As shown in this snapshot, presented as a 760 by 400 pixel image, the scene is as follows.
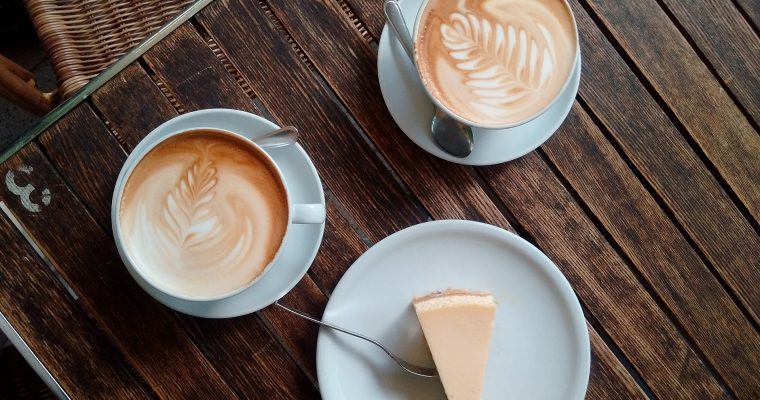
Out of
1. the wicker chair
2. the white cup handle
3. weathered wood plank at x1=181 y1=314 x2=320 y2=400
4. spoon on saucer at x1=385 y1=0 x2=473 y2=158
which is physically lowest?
weathered wood plank at x1=181 y1=314 x2=320 y2=400

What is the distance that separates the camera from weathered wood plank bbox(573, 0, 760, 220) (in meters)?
1.06

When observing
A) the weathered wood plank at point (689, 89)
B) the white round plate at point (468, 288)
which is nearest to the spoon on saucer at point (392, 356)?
the white round plate at point (468, 288)

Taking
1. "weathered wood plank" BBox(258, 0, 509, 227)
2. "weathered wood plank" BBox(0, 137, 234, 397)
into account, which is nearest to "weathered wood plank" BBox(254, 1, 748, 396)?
"weathered wood plank" BBox(258, 0, 509, 227)

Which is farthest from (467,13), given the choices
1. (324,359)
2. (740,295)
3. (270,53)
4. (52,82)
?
(52,82)

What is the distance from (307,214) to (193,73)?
0.28 meters

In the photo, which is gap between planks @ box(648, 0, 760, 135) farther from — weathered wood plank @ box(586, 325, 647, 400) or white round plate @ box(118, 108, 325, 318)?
white round plate @ box(118, 108, 325, 318)

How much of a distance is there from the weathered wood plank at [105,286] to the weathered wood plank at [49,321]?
0.02m

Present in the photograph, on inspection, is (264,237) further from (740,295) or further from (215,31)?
(740,295)

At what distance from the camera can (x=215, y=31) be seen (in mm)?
984

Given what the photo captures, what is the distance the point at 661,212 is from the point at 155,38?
813mm

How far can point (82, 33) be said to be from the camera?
3.65 ft

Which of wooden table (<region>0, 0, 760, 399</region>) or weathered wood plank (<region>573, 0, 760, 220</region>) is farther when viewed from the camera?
weathered wood plank (<region>573, 0, 760, 220</region>)

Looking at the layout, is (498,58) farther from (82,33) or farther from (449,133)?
(82,33)

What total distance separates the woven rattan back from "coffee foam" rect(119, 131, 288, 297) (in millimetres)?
336
